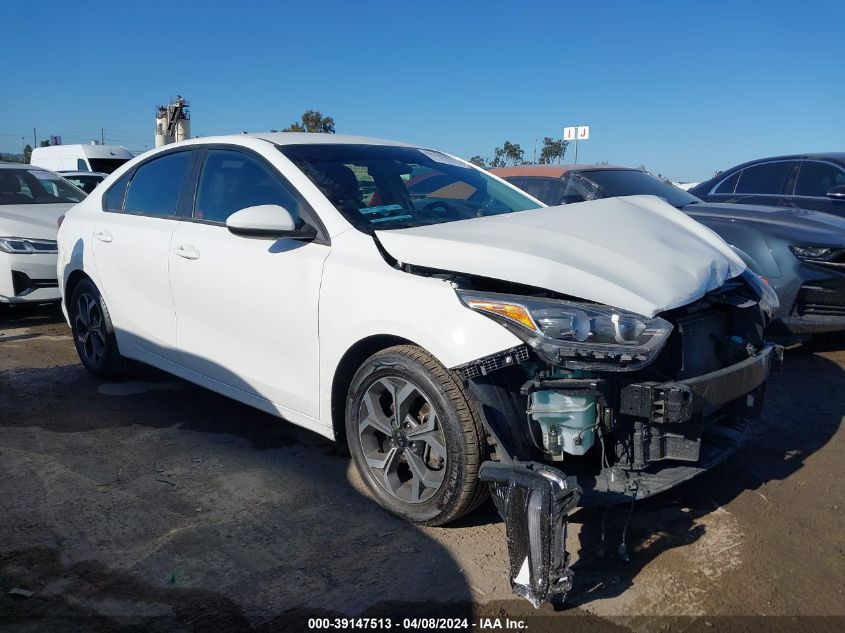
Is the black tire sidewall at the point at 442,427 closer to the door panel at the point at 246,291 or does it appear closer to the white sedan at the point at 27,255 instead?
the door panel at the point at 246,291

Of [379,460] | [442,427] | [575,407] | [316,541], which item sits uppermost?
[575,407]

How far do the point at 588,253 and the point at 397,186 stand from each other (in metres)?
1.37

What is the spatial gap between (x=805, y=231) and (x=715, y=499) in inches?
125

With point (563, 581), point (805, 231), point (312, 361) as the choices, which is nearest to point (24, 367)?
point (312, 361)

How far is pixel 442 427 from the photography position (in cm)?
292

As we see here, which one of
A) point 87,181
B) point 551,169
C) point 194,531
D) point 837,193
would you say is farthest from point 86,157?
point 194,531

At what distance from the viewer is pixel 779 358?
341cm

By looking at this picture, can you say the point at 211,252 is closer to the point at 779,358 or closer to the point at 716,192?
the point at 779,358

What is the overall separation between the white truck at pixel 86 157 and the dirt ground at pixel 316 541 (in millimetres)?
20742

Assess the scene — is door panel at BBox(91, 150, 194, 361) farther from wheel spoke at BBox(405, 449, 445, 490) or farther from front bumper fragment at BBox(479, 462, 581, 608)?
front bumper fragment at BBox(479, 462, 581, 608)

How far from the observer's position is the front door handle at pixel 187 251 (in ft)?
13.3

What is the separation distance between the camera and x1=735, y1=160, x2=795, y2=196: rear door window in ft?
25.3

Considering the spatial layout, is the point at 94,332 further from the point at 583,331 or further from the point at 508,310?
the point at 583,331

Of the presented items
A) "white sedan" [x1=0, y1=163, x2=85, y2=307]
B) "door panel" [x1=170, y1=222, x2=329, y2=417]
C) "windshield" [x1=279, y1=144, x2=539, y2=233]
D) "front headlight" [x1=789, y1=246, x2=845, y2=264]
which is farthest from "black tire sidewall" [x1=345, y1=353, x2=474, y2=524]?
"white sedan" [x1=0, y1=163, x2=85, y2=307]
